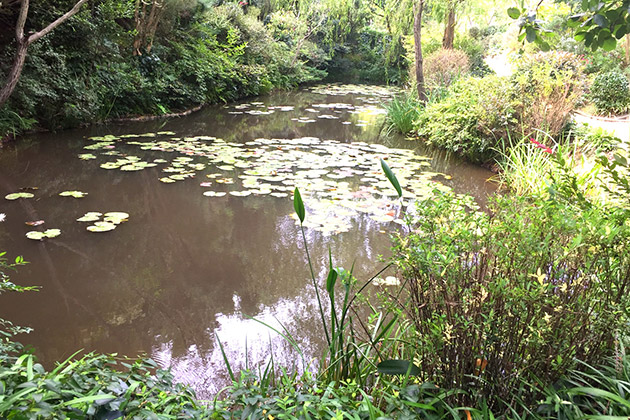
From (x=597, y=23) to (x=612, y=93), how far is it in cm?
969

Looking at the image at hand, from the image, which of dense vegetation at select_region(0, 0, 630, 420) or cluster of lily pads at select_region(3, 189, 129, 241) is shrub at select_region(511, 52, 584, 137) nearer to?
dense vegetation at select_region(0, 0, 630, 420)

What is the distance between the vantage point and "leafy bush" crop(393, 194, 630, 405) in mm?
1212

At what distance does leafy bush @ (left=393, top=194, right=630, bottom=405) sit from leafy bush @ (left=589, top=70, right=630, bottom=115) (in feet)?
30.4

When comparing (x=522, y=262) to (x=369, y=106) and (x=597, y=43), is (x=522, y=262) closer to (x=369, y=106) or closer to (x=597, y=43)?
(x=597, y=43)

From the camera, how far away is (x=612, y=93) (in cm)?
887

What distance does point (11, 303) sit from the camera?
2281mm

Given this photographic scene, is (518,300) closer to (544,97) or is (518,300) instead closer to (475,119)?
(544,97)

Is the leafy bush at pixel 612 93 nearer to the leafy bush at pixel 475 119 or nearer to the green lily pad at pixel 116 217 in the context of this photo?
the leafy bush at pixel 475 119

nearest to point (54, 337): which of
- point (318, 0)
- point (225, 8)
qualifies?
point (225, 8)

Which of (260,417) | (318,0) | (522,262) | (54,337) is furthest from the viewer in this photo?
(318,0)

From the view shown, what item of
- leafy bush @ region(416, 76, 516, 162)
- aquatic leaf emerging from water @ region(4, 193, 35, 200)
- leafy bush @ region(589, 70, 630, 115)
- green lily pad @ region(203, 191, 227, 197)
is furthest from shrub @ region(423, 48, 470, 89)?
aquatic leaf emerging from water @ region(4, 193, 35, 200)

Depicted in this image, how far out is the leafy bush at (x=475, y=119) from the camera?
529 centimetres

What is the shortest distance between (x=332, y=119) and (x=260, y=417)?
7.85m

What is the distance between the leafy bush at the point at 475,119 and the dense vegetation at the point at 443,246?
3 cm
